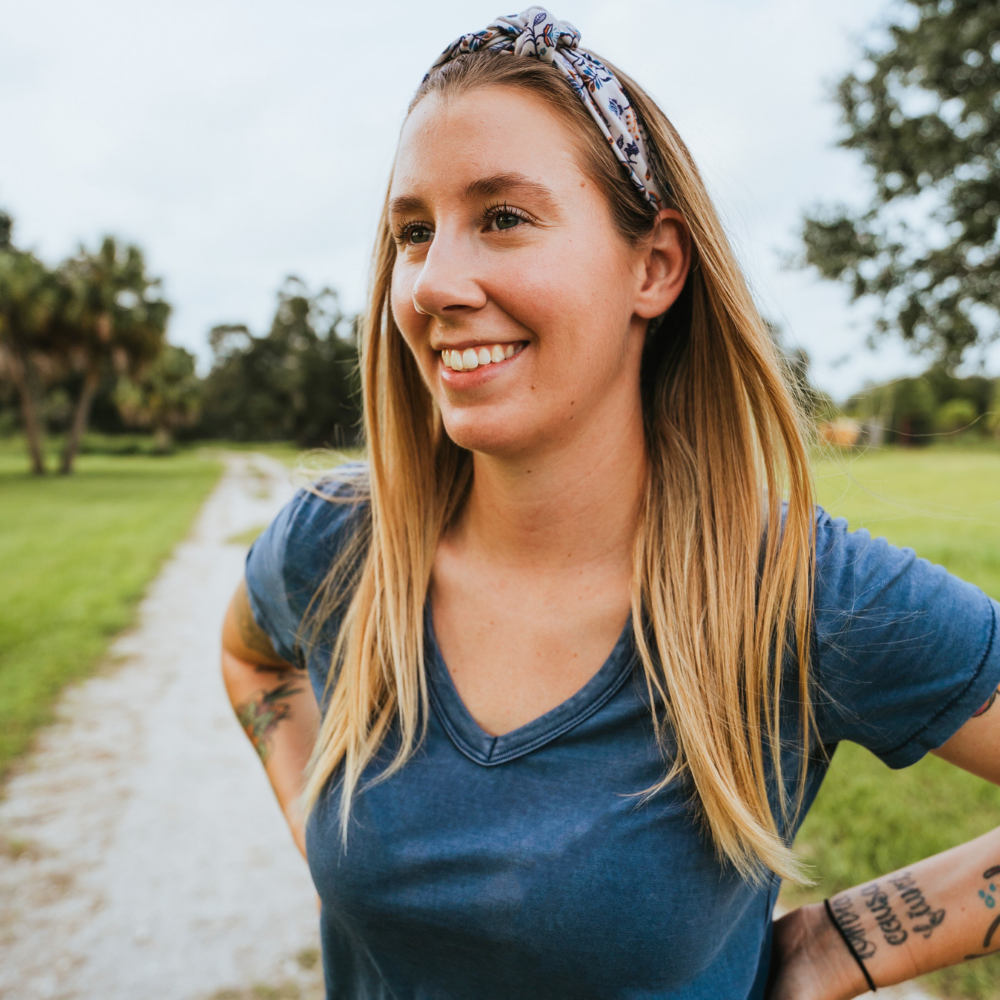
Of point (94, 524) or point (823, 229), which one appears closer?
point (823, 229)

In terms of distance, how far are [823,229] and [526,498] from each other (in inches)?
402

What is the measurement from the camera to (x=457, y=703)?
5.02 ft

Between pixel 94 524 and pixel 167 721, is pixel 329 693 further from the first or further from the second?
pixel 94 524

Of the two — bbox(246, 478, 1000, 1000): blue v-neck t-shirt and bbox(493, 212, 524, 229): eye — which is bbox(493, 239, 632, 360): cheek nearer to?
bbox(493, 212, 524, 229): eye

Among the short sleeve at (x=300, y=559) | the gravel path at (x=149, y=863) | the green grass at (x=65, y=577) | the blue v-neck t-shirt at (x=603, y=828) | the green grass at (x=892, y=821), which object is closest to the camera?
the blue v-neck t-shirt at (x=603, y=828)

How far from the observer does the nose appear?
1.40 metres

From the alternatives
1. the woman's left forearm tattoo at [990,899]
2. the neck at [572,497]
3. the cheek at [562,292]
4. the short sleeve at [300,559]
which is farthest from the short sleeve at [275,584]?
the woman's left forearm tattoo at [990,899]

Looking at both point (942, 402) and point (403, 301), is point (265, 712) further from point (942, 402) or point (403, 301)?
point (942, 402)

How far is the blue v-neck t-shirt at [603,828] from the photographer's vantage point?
1292 mm

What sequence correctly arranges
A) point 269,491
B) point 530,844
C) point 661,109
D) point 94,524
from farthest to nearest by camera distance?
point 269,491
point 94,524
point 661,109
point 530,844

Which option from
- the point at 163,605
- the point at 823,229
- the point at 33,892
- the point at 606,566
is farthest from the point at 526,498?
the point at 823,229

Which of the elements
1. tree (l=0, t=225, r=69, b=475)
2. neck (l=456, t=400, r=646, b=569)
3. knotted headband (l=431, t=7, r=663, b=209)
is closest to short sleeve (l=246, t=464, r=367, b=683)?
neck (l=456, t=400, r=646, b=569)

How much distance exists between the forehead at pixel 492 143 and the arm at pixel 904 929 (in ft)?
4.57

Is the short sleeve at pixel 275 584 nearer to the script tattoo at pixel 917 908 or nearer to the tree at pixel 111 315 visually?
the script tattoo at pixel 917 908
